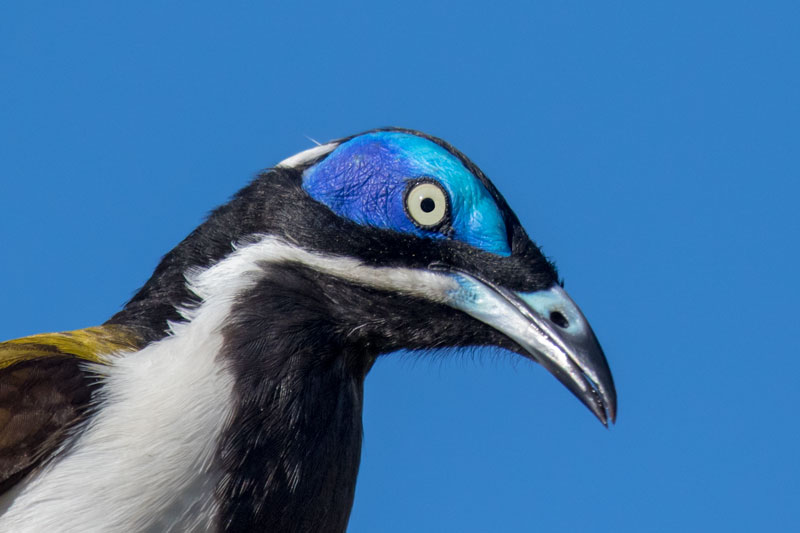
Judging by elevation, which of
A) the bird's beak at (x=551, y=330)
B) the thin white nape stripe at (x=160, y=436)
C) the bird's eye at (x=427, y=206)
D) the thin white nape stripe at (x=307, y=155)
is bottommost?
the thin white nape stripe at (x=160, y=436)

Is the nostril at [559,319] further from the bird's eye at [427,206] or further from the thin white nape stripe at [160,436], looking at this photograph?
the bird's eye at [427,206]

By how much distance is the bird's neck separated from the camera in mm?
3664

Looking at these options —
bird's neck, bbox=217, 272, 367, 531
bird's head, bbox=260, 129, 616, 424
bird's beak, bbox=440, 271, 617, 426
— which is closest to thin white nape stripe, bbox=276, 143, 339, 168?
bird's head, bbox=260, 129, 616, 424

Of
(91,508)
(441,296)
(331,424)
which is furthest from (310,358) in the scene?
(91,508)

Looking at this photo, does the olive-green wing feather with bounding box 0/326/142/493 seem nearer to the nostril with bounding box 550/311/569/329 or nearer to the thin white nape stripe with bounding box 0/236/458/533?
the thin white nape stripe with bounding box 0/236/458/533

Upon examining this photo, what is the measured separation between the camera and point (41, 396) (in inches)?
144

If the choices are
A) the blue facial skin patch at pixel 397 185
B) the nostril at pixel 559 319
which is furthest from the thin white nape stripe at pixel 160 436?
the nostril at pixel 559 319

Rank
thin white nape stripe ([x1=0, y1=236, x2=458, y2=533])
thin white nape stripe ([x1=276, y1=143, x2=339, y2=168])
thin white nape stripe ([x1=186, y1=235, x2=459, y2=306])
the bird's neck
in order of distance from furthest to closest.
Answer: thin white nape stripe ([x1=276, y1=143, x2=339, y2=168]) < thin white nape stripe ([x1=186, y1=235, x2=459, y2=306]) < the bird's neck < thin white nape stripe ([x1=0, y1=236, x2=458, y2=533])

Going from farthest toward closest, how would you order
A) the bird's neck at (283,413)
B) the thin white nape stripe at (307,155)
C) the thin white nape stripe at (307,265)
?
the thin white nape stripe at (307,155), the thin white nape stripe at (307,265), the bird's neck at (283,413)

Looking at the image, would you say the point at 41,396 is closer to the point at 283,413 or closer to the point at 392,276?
the point at 283,413

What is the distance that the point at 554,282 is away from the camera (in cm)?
388

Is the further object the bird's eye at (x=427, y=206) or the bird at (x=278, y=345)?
the bird's eye at (x=427, y=206)

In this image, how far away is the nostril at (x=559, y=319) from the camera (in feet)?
12.3

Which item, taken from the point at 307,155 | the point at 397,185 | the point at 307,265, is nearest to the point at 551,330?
the point at 397,185
